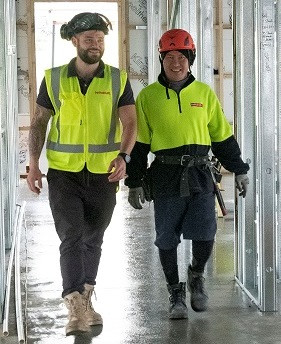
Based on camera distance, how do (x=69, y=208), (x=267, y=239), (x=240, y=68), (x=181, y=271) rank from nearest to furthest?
1. (x=69, y=208)
2. (x=267, y=239)
3. (x=240, y=68)
4. (x=181, y=271)

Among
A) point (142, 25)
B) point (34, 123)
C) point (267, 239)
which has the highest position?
Answer: point (142, 25)

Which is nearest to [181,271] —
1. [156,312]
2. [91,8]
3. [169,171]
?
[156,312]

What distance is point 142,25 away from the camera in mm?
17344

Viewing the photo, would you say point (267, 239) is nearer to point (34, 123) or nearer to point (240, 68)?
point (240, 68)

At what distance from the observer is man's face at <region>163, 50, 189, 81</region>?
474 centimetres

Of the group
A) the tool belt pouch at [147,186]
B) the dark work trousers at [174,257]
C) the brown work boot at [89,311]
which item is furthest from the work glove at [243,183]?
the brown work boot at [89,311]

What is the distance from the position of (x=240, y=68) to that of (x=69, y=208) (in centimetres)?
177

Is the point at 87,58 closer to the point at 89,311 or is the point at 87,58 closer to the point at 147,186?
the point at 147,186

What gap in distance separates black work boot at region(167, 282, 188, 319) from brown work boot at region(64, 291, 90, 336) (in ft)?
1.82

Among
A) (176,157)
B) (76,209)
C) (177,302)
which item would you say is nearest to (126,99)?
(176,157)

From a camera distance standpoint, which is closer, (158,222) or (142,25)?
(158,222)

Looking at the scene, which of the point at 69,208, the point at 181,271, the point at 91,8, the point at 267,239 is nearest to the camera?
the point at 69,208

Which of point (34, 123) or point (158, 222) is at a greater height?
point (34, 123)

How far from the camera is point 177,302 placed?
4.80 metres
